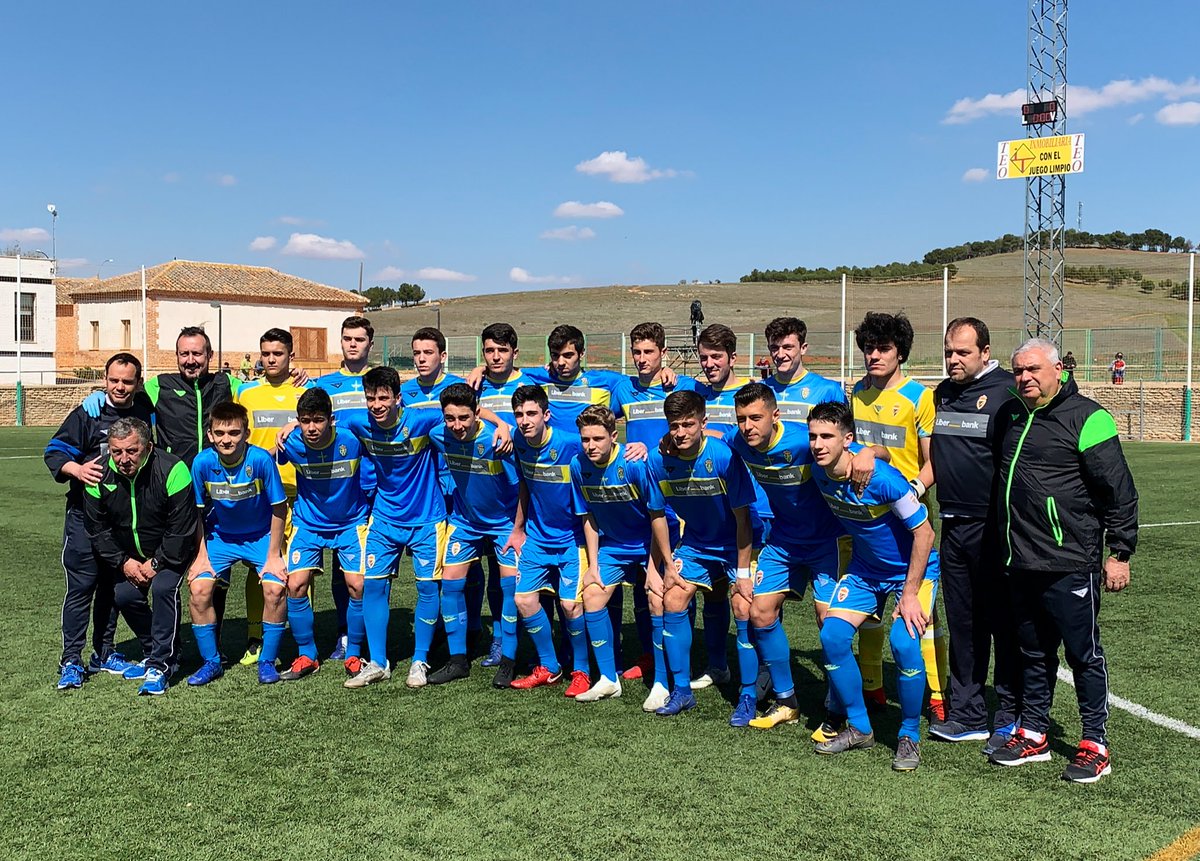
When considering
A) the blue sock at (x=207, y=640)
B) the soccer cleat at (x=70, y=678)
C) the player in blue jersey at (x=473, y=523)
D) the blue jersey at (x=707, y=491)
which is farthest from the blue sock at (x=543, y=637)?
the soccer cleat at (x=70, y=678)

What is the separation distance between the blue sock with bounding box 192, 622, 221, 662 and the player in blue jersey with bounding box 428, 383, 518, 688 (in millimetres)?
1234

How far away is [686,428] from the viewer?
4.81 metres

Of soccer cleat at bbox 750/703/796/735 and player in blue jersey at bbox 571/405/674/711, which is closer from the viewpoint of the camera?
soccer cleat at bbox 750/703/796/735

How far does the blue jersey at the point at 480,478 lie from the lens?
5617mm

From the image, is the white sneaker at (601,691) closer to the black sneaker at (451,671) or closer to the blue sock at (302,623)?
the black sneaker at (451,671)

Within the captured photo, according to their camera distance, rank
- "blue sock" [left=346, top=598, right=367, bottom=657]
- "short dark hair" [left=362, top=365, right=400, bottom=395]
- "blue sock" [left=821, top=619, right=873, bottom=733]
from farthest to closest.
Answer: "blue sock" [left=346, top=598, right=367, bottom=657] → "short dark hair" [left=362, top=365, right=400, bottom=395] → "blue sock" [left=821, top=619, right=873, bottom=733]

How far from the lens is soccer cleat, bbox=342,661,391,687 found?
17.9ft

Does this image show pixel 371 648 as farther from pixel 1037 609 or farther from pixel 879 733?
pixel 1037 609

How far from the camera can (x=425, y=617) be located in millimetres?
5680

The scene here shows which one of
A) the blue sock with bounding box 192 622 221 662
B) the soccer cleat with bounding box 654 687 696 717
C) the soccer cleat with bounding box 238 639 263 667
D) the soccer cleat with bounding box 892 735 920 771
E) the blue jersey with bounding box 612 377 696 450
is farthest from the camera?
the blue jersey with bounding box 612 377 696 450

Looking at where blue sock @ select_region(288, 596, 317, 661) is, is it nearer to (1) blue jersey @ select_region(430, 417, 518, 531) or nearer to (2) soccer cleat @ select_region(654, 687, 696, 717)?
(1) blue jersey @ select_region(430, 417, 518, 531)

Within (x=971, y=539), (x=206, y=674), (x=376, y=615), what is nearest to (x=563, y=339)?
(x=376, y=615)

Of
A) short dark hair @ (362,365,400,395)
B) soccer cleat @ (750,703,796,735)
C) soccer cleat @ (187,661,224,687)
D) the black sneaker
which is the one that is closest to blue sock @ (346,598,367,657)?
the black sneaker

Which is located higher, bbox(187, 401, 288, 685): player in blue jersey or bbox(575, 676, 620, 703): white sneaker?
bbox(187, 401, 288, 685): player in blue jersey
